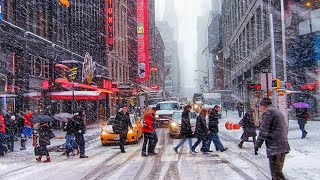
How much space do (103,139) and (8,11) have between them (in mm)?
10372

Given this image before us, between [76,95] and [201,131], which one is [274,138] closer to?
[201,131]

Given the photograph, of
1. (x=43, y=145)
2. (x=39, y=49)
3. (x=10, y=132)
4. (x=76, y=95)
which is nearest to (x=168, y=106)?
(x=76, y=95)

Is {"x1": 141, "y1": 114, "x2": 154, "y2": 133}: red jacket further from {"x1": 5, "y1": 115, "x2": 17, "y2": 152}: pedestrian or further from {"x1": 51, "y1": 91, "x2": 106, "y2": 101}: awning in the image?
{"x1": 51, "y1": 91, "x2": 106, "y2": 101}: awning

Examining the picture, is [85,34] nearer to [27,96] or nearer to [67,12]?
[67,12]

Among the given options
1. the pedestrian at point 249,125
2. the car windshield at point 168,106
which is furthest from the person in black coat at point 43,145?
the car windshield at point 168,106

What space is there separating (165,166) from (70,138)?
15.3 ft

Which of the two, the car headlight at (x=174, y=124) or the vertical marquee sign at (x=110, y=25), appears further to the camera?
the vertical marquee sign at (x=110, y=25)

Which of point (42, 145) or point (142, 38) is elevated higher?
point (142, 38)

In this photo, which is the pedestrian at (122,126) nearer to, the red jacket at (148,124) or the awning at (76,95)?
the red jacket at (148,124)

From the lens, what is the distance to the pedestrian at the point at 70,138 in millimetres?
13762

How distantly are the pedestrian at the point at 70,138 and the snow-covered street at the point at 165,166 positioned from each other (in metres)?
0.35

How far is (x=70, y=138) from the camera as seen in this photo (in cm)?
1440

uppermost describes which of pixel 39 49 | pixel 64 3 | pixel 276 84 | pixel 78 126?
pixel 64 3

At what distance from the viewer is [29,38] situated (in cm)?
2533
